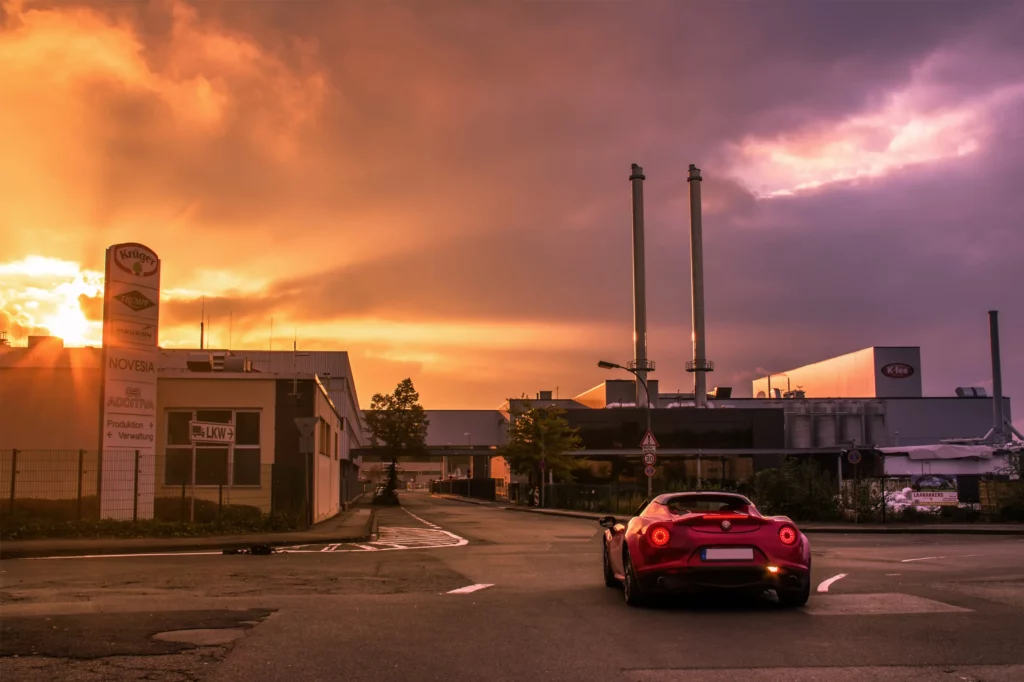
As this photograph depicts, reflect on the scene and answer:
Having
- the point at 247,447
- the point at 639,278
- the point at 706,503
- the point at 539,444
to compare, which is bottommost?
the point at 706,503

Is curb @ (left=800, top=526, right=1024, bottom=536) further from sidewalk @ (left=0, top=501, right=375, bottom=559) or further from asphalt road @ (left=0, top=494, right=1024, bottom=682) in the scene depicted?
sidewalk @ (left=0, top=501, right=375, bottom=559)

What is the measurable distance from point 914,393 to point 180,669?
9948cm

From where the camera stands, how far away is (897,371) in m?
97.5

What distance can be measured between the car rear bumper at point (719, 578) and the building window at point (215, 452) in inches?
861

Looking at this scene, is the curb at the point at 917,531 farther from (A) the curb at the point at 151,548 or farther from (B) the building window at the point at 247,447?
(B) the building window at the point at 247,447

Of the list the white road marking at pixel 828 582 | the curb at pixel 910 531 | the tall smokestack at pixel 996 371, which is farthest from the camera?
the tall smokestack at pixel 996 371

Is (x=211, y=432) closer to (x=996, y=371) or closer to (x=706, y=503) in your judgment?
(x=706, y=503)

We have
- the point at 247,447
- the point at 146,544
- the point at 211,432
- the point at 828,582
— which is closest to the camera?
the point at 828,582

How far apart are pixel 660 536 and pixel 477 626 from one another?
96.1 inches

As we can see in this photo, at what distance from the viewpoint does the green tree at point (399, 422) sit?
82.5 metres

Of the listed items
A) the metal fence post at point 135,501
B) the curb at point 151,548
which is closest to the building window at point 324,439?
the metal fence post at point 135,501

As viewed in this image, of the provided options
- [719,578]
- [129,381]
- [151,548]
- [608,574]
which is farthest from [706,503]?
[129,381]

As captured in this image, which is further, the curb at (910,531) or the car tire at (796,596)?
the curb at (910,531)

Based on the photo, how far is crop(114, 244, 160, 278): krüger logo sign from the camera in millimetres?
27141
